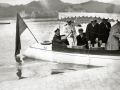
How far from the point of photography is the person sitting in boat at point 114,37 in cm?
768

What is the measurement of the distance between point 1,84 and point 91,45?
5.47 m

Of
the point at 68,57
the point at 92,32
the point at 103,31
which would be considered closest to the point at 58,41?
the point at 68,57

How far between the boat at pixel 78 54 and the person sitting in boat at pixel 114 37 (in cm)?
26

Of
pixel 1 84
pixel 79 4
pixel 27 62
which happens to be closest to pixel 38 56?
pixel 27 62

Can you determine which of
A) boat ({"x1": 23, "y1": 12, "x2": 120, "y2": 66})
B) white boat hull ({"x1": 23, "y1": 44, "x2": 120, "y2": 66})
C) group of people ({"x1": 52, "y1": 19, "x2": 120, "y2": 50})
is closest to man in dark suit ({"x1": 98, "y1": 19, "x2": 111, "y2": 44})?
group of people ({"x1": 52, "y1": 19, "x2": 120, "y2": 50})

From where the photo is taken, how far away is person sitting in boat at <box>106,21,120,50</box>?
7684 millimetres

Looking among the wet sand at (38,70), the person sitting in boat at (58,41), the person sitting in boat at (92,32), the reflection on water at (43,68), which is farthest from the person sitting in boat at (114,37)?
the person sitting in boat at (58,41)

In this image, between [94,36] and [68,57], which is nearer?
[94,36]

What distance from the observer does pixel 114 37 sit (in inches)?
315

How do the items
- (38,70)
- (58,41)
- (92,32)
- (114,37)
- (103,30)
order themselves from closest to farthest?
(114,37)
(103,30)
(92,32)
(58,41)
(38,70)

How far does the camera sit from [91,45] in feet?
32.1

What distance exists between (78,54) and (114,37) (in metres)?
2.14

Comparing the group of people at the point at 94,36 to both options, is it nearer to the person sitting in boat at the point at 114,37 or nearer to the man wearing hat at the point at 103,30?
the man wearing hat at the point at 103,30

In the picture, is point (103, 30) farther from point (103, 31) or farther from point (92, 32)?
point (92, 32)
